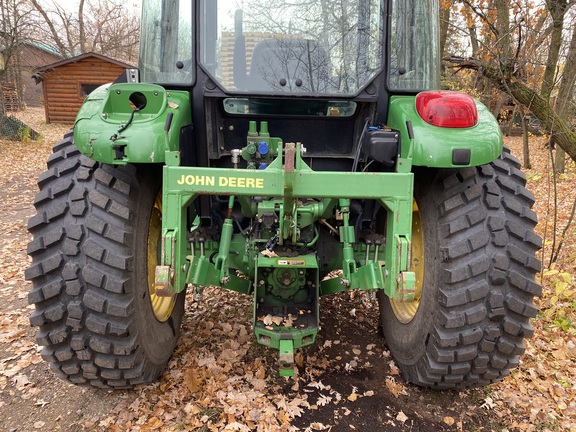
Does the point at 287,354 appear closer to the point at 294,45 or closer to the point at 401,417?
the point at 401,417

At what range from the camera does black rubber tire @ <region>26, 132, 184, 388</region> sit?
2375mm

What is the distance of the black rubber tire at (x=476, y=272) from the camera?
7.95ft

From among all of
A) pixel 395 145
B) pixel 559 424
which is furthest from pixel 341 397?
pixel 395 145

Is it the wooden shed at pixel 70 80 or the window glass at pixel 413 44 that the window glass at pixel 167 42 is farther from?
the wooden shed at pixel 70 80

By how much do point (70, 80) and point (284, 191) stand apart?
24.8m

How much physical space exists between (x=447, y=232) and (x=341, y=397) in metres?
1.29

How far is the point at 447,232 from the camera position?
248 cm

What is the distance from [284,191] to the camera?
7.11 ft

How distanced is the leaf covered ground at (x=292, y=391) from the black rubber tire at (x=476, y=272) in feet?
1.23

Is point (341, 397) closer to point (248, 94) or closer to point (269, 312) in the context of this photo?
point (269, 312)

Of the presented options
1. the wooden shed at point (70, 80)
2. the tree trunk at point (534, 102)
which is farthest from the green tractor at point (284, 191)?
the wooden shed at point (70, 80)

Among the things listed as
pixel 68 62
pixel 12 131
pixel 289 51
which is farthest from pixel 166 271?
pixel 68 62

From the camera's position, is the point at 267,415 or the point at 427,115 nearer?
the point at 427,115

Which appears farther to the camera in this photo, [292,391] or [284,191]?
[292,391]
